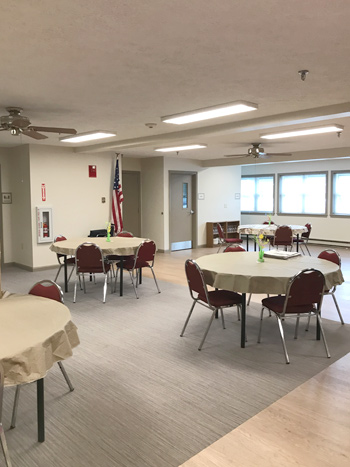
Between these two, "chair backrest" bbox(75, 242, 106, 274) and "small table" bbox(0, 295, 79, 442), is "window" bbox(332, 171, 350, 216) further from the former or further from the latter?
"small table" bbox(0, 295, 79, 442)

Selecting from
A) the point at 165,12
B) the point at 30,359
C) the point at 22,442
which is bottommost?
the point at 22,442

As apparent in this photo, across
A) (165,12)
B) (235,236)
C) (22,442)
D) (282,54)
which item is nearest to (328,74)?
(282,54)

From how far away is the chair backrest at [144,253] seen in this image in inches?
225

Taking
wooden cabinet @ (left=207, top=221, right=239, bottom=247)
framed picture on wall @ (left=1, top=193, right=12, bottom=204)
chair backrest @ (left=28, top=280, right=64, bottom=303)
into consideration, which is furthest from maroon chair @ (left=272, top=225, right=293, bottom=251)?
chair backrest @ (left=28, top=280, right=64, bottom=303)

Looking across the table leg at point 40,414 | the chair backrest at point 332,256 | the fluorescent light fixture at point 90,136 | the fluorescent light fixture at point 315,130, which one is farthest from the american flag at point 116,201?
the table leg at point 40,414

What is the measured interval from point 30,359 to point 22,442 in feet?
2.42

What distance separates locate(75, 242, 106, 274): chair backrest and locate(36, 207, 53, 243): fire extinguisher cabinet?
257 centimetres

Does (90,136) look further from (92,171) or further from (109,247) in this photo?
(92,171)

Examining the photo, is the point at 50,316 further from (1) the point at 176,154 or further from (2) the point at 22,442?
(1) the point at 176,154

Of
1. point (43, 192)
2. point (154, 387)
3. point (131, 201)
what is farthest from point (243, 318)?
point (131, 201)

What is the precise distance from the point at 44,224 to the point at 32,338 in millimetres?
5997

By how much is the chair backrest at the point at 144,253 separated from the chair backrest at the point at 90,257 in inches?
21.5

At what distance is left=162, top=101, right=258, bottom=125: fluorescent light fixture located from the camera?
4160mm

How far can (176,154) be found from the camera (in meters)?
9.64
